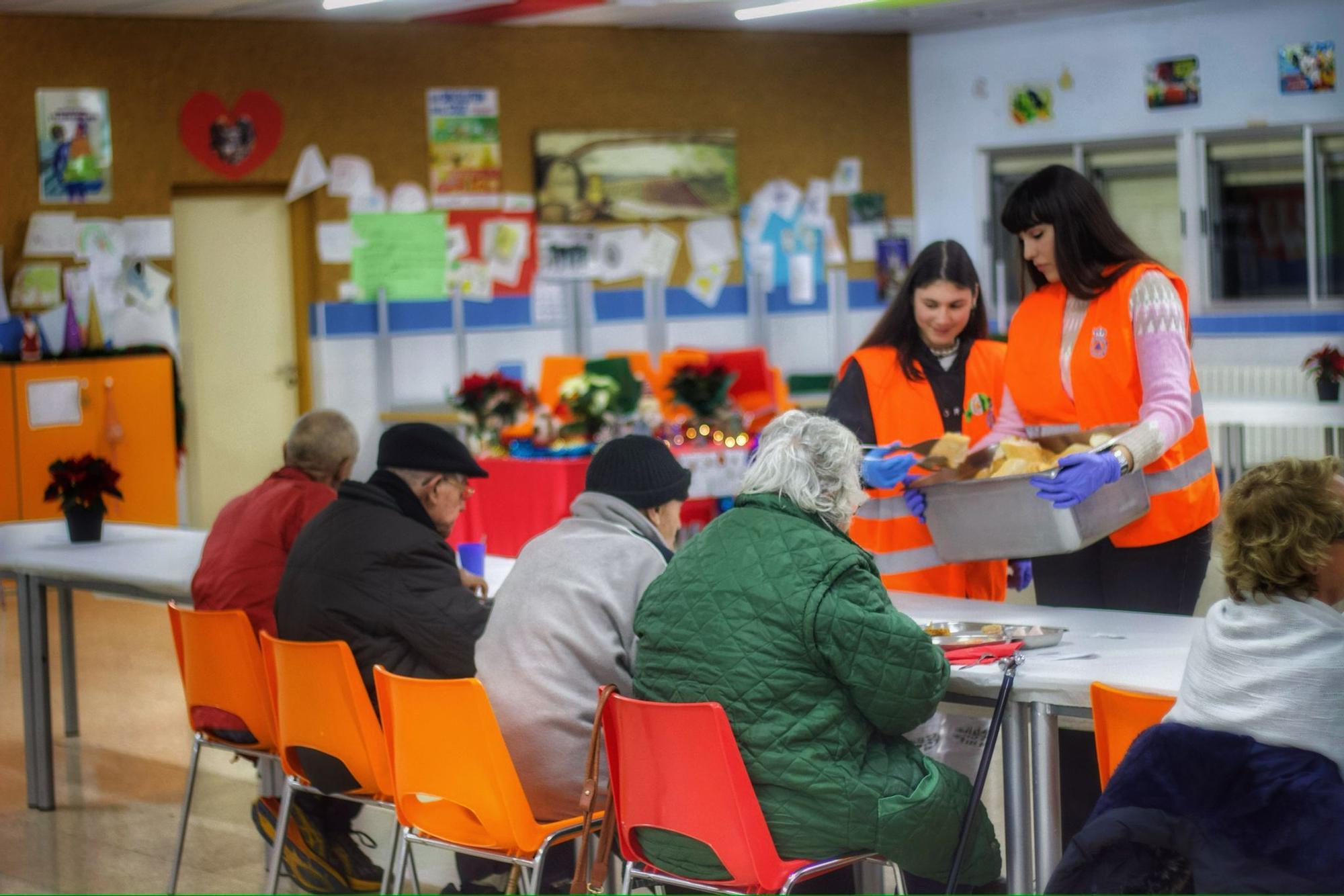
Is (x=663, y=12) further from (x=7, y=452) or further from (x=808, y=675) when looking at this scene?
(x=808, y=675)

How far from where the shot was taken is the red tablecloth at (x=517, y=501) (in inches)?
274

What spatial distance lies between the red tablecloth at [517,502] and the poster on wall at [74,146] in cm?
330

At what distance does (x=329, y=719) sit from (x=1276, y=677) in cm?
181

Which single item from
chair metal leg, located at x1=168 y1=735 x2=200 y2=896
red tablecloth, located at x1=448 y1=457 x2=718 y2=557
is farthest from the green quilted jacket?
red tablecloth, located at x1=448 y1=457 x2=718 y2=557

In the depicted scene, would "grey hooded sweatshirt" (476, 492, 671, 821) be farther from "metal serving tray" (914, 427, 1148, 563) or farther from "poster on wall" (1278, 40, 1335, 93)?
"poster on wall" (1278, 40, 1335, 93)

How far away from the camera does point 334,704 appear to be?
311 cm

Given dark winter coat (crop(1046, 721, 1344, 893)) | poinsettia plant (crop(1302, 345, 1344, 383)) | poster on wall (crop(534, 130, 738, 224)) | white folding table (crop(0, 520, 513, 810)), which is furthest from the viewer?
poster on wall (crop(534, 130, 738, 224))

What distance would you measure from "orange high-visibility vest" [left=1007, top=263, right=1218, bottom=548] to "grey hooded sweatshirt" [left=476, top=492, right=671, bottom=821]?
3.34 feet

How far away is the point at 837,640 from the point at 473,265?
8353mm

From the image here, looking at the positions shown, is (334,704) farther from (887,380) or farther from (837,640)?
(887,380)

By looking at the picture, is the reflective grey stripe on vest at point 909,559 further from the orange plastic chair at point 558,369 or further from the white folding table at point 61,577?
the orange plastic chair at point 558,369

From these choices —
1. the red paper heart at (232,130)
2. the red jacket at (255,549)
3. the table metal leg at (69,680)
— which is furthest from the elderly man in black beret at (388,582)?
the red paper heart at (232,130)

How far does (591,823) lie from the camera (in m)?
2.71

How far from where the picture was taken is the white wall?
1016 centimetres
